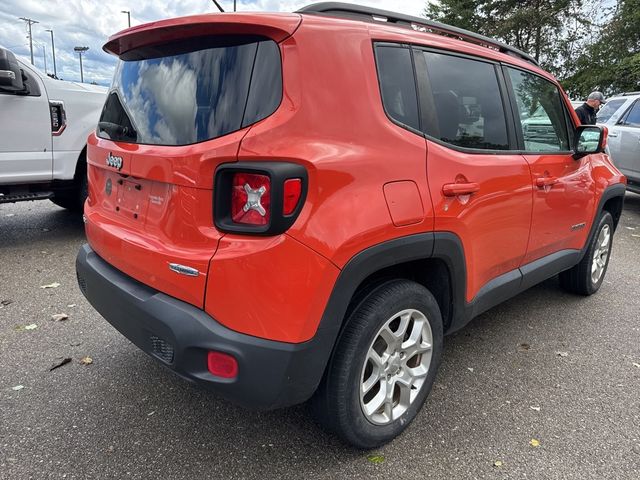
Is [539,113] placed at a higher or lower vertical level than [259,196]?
higher

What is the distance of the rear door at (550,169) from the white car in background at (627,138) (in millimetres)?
4832

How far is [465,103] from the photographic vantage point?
2.54m

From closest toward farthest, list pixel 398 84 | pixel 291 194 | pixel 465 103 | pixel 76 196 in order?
pixel 291 194 → pixel 398 84 → pixel 465 103 → pixel 76 196

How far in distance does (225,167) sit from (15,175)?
3.97 meters

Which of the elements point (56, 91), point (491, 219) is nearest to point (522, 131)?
point (491, 219)

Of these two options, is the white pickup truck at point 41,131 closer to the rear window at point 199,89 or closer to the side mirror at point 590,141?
the rear window at point 199,89

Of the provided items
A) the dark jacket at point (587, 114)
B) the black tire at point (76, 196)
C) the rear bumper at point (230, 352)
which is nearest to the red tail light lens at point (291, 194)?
the rear bumper at point (230, 352)

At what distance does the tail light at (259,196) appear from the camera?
1.70m

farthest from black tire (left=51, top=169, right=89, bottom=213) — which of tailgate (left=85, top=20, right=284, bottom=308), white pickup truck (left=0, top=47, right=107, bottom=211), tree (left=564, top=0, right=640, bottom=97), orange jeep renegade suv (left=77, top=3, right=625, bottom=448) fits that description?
tree (left=564, top=0, right=640, bottom=97)

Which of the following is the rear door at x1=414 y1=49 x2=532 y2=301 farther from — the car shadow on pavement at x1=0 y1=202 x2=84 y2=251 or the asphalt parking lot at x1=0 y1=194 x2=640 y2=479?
the car shadow on pavement at x1=0 y1=202 x2=84 y2=251

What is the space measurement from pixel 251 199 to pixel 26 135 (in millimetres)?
4076

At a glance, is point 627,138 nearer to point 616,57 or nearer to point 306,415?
point 306,415

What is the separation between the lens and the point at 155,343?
198cm

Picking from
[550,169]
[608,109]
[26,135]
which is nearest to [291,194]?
[550,169]
